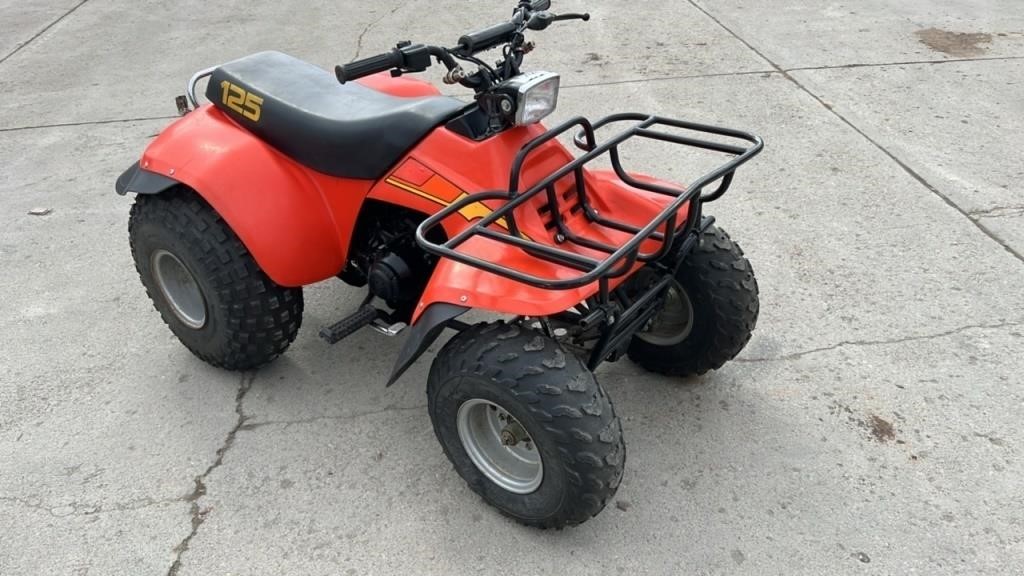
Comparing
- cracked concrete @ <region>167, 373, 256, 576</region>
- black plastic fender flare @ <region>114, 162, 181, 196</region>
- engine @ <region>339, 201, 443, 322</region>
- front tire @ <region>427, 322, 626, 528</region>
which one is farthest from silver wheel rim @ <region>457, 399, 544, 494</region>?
black plastic fender flare @ <region>114, 162, 181, 196</region>

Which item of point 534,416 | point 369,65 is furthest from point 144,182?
point 534,416

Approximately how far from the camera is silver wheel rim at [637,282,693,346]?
275 cm

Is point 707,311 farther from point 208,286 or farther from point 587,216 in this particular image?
point 208,286

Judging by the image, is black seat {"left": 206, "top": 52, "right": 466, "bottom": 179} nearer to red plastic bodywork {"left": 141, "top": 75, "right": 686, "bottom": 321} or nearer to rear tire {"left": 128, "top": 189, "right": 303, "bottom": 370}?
red plastic bodywork {"left": 141, "top": 75, "right": 686, "bottom": 321}

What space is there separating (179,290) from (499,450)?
4.73 ft

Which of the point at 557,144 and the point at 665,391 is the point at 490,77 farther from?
the point at 665,391

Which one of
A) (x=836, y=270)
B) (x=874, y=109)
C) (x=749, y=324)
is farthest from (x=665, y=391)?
(x=874, y=109)

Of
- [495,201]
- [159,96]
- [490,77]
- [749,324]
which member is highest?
[490,77]

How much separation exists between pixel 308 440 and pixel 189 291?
0.76 m

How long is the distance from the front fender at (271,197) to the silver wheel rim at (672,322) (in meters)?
1.12

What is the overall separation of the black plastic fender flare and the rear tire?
0.06m

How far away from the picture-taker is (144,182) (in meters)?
2.72

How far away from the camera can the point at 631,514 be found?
2438 mm

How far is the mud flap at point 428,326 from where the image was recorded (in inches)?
82.8
